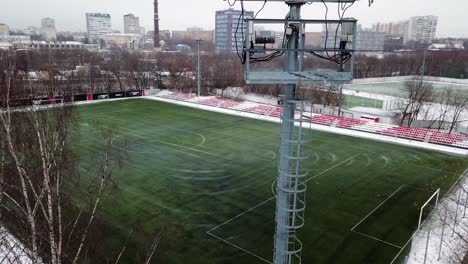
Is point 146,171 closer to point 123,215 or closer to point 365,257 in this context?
point 123,215

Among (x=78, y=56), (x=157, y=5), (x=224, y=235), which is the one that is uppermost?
(x=157, y=5)

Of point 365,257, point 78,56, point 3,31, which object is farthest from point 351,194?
point 3,31

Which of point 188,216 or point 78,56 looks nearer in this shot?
point 188,216

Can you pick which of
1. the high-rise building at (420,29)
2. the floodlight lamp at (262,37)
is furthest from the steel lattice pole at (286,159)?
the high-rise building at (420,29)

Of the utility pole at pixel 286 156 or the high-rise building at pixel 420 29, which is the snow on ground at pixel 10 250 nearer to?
the utility pole at pixel 286 156

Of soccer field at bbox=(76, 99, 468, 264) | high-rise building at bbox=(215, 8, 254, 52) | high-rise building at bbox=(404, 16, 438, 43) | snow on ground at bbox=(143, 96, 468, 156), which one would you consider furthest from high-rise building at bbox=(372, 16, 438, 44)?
soccer field at bbox=(76, 99, 468, 264)
